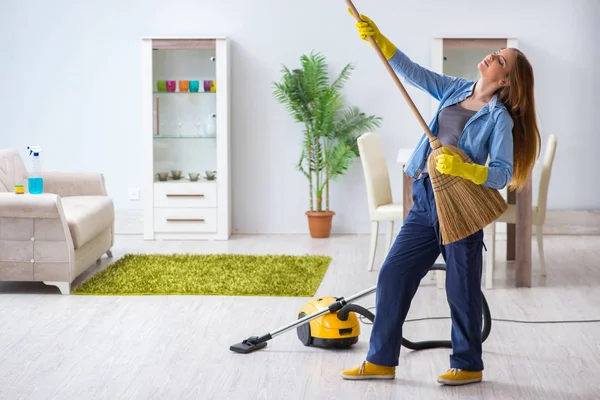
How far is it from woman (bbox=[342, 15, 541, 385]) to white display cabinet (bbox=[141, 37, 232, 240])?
12.0ft

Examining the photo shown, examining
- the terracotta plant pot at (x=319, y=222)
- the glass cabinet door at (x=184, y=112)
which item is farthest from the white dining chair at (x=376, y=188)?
the glass cabinet door at (x=184, y=112)

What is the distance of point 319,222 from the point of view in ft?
22.3

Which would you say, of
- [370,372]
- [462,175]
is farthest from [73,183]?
[462,175]

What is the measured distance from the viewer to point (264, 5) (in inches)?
272

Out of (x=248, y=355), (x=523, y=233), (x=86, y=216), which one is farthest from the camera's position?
(x=86, y=216)

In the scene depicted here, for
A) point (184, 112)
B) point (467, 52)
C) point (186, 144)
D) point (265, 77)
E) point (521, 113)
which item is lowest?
point (186, 144)

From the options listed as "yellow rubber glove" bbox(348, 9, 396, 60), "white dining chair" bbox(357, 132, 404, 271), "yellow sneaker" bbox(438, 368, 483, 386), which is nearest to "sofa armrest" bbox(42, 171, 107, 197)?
"white dining chair" bbox(357, 132, 404, 271)

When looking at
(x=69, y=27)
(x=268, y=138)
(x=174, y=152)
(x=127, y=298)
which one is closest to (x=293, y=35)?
(x=268, y=138)

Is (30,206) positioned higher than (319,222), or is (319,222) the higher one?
(30,206)

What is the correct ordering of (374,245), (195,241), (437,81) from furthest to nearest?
1. (195,241)
2. (374,245)
3. (437,81)

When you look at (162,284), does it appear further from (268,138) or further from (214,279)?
(268,138)

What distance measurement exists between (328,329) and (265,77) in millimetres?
3722

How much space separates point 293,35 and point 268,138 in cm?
84

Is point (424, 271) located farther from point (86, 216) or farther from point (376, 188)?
point (86, 216)
